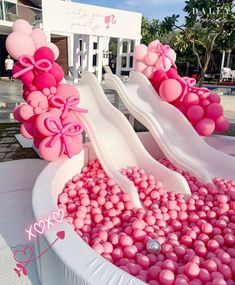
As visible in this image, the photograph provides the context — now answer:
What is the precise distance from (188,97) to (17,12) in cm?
1504

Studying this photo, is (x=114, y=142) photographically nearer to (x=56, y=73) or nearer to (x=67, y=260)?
(x=56, y=73)

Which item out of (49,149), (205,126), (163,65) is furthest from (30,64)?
(205,126)

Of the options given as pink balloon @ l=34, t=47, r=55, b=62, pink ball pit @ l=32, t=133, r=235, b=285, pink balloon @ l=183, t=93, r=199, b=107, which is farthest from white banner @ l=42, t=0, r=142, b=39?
pink ball pit @ l=32, t=133, r=235, b=285

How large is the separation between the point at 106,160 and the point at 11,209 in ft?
3.58

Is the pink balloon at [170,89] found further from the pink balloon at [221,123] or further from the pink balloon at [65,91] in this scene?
the pink balloon at [65,91]

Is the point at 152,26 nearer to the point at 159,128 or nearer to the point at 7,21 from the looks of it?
the point at 7,21

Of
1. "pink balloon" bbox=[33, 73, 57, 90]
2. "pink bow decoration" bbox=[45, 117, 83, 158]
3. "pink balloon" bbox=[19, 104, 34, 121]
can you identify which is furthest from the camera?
"pink balloon" bbox=[33, 73, 57, 90]

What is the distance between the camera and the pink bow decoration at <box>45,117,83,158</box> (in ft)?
9.36

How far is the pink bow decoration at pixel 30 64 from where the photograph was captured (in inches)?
120

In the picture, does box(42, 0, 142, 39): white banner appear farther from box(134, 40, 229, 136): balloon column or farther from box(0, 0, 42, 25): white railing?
box(0, 0, 42, 25): white railing

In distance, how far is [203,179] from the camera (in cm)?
319

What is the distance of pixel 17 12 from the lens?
15.9 m

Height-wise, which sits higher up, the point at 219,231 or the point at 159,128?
the point at 159,128

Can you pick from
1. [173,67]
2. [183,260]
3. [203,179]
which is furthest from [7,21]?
[183,260]
